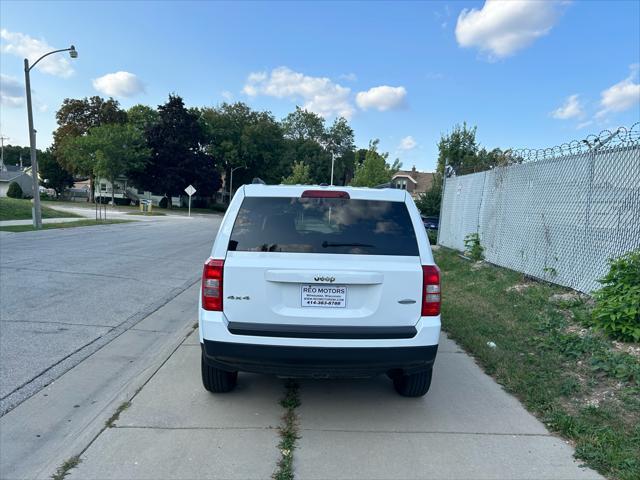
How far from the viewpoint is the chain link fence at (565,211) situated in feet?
20.4

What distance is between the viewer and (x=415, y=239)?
11.4 feet

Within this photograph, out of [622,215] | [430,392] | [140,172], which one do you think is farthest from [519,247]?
[140,172]

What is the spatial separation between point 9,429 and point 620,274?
632 cm

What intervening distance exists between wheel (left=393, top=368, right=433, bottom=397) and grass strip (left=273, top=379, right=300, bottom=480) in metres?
0.95

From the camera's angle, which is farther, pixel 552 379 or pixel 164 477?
pixel 552 379

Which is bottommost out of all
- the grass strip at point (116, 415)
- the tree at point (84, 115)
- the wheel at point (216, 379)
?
the grass strip at point (116, 415)

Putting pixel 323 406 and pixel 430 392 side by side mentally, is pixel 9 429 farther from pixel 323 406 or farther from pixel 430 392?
pixel 430 392

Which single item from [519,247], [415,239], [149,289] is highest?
[415,239]

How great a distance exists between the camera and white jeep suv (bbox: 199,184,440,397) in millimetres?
3246

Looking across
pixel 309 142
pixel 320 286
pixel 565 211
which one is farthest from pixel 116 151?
pixel 320 286

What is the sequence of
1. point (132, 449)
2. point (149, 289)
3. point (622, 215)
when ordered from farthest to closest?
point (149, 289) → point (622, 215) → point (132, 449)

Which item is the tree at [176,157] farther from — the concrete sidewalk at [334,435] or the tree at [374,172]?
the concrete sidewalk at [334,435]

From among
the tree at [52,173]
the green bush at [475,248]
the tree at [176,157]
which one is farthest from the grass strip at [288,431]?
the tree at [52,173]

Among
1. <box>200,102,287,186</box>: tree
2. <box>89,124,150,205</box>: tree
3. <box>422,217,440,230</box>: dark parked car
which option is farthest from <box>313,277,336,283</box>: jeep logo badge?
<box>200,102,287,186</box>: tree
